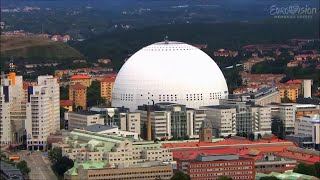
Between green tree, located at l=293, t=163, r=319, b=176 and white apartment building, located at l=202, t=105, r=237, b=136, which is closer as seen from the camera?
green tree, located at l=293, t=163, r=319, b=176

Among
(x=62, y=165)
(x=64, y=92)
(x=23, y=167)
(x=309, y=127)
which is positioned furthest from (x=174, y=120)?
(x=64, y=92)

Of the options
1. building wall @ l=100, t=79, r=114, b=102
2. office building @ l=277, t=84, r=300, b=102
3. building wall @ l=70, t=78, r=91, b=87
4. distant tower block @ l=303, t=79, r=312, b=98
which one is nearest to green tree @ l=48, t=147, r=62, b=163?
building wall @ l=100, t=79, r=114, b=102

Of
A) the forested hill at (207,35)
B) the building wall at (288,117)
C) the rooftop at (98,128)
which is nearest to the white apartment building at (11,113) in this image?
the rooftop at (98,128)

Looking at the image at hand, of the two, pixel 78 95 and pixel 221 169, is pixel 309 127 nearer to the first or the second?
pixel 221 169

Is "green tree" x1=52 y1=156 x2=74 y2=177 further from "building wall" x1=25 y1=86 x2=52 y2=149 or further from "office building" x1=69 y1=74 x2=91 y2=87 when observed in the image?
"office building" x1=69 y1=74 x2=91 y2=87

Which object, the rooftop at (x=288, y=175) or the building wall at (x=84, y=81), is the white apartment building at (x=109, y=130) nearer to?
the rooftop at (x=288, y=175)

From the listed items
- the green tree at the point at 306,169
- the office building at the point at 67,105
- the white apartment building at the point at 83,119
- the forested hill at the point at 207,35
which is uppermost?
the forested hill at the point at 207,35
